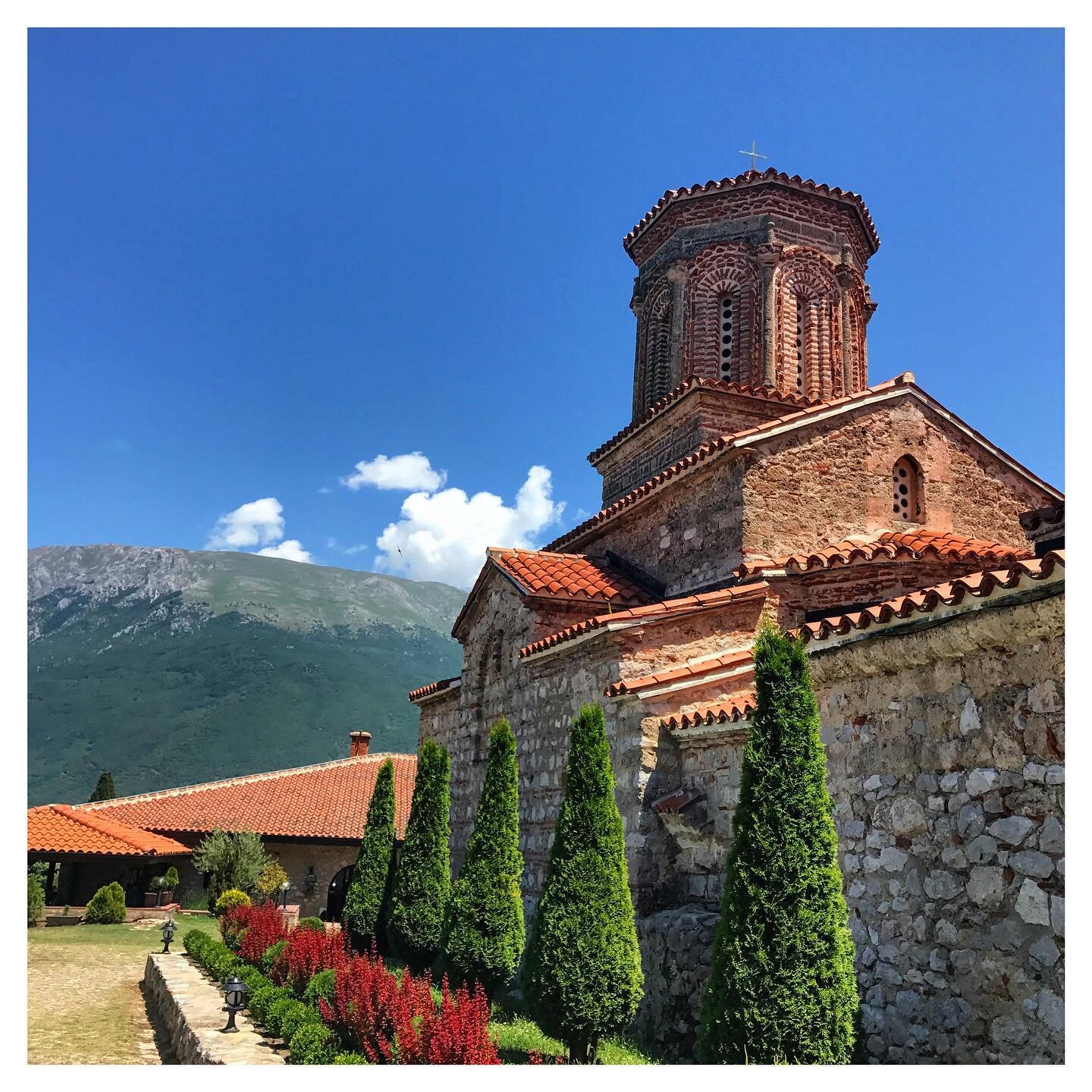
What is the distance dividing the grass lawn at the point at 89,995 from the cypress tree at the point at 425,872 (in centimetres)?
268

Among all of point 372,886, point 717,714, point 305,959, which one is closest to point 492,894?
point 305,959

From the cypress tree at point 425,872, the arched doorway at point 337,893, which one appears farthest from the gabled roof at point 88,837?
the cypress tree at point 425,872

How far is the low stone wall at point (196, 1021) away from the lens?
20.9 ft

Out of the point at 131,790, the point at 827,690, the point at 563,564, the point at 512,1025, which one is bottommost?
the point at 131,790

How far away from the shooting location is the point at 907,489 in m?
10.3

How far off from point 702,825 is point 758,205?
356 inches

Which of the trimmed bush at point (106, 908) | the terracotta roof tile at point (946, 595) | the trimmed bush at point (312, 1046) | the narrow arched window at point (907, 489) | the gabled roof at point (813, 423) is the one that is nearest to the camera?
the terracotta roof tile at point (946, 595)

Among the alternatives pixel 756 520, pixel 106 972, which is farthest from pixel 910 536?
pixel 106 972

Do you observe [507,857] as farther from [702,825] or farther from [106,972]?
[106,972]

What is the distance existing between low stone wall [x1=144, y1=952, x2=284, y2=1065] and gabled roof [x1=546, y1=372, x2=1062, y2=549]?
22.2 ft

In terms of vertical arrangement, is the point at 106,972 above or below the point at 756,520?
below

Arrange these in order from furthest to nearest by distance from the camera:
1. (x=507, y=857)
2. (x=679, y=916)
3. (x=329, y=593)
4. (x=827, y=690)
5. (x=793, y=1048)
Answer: (x=329, y=593) < (x=507, y=857) < (x=679, y=916) < (x=827, y=690) < (x=793, y=1048)

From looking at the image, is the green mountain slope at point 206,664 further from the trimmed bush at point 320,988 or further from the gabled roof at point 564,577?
the trimmed bush at point 320,988

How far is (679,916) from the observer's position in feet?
22.8
